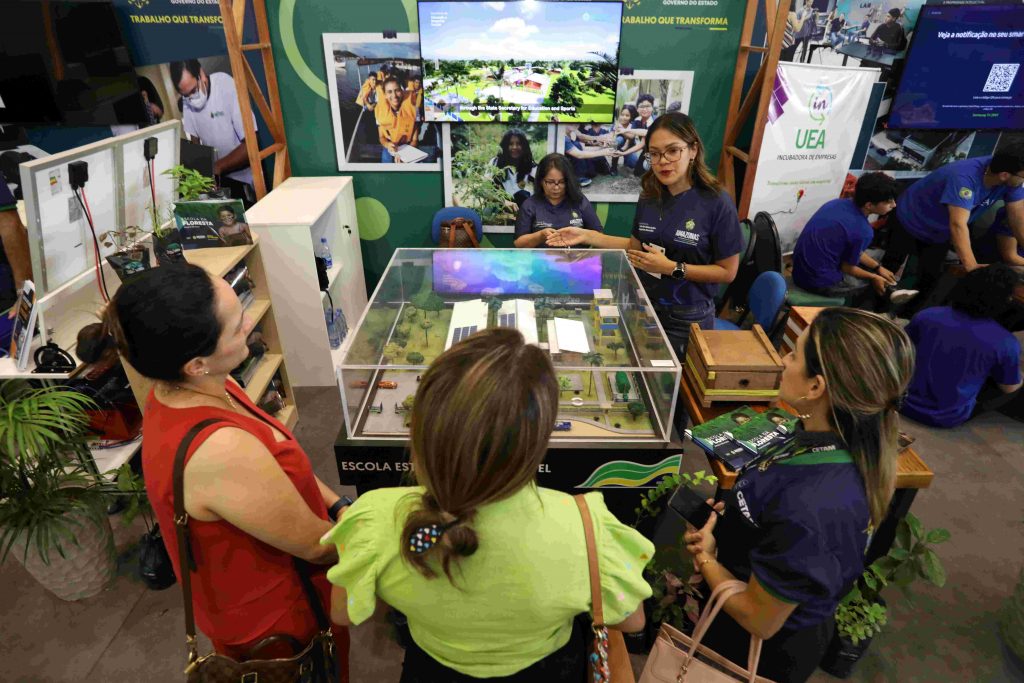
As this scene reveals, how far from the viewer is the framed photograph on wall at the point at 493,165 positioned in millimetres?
5156

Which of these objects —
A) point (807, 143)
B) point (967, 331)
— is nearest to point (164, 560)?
point (967, 331)

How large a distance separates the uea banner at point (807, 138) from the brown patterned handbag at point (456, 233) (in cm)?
253

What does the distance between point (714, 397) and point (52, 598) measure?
335 centimetres

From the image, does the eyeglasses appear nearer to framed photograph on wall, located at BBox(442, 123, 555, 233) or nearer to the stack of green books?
the stack of green books

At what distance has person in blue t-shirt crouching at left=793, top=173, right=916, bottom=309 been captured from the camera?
438cm

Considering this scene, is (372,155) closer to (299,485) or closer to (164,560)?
(164,560)

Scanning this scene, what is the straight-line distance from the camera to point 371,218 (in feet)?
18.4

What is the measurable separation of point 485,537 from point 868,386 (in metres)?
0.92

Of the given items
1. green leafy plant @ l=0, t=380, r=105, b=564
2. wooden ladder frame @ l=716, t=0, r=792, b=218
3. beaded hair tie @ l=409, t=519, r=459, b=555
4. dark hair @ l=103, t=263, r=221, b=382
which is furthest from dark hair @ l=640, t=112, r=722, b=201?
green leafy plant @ l=0, t=380, r=105, b=564

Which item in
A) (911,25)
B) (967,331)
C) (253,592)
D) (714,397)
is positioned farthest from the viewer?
(911,25)

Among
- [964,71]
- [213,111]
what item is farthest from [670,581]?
[964,71]

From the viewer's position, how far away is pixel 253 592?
1526 mm

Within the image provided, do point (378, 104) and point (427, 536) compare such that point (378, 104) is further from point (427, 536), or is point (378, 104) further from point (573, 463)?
point (427, 536)

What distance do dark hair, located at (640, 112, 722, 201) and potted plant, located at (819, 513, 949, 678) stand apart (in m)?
1.77
